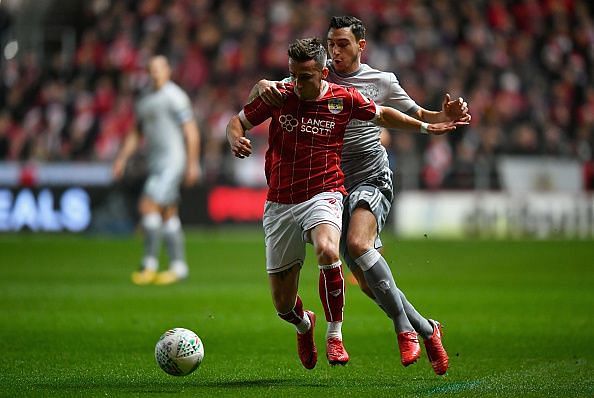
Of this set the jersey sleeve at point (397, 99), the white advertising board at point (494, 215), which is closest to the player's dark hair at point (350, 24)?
the jersey sleeve at point (397, 99)

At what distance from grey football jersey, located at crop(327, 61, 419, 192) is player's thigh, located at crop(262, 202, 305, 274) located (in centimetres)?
74

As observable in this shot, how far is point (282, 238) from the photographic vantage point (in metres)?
7.73

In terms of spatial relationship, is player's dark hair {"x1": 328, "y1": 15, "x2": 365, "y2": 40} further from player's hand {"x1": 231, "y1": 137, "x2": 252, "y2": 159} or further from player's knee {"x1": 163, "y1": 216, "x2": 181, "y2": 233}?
player's knee {"x1": 163, "y1": 216, "x2": 181, "y2": 233}

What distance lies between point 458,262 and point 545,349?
8.81 meters

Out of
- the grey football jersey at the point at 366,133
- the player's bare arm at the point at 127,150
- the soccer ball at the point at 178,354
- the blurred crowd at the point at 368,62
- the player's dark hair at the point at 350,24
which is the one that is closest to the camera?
the soccer ball at the point at 178,354

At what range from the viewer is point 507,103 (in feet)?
84.1

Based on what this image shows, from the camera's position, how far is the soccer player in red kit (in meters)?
7.49

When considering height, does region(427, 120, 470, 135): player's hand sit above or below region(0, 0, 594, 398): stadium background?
above

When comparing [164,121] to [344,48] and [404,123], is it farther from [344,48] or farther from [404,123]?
[404,123]

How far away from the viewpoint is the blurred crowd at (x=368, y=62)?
80.3 feet

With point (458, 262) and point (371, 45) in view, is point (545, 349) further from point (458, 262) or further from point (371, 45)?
point (371, 45)

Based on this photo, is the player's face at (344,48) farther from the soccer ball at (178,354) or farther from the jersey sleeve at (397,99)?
the soccer ball at (178,354)

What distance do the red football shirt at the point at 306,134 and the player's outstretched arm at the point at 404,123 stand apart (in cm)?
10

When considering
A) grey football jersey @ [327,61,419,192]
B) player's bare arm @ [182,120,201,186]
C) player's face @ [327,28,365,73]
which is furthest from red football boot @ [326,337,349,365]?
player's bare arm @ [182,120,201,186]
